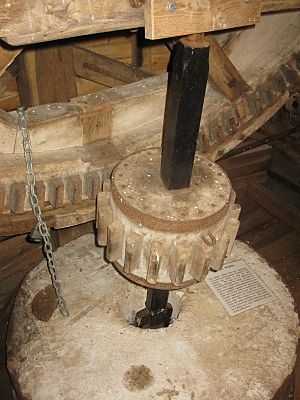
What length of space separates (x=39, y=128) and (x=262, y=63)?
1.82m

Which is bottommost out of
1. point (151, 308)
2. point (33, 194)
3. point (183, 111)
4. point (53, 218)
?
point (151, 308)

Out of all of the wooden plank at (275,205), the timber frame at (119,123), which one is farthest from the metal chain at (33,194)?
the wooden plank at (275,205)

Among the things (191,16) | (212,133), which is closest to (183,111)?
(191,16)

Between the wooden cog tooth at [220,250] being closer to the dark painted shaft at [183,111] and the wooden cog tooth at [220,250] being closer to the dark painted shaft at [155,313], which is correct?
the dark painted shaft at [183,111]

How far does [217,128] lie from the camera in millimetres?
3146

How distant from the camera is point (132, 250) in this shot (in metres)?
1.88

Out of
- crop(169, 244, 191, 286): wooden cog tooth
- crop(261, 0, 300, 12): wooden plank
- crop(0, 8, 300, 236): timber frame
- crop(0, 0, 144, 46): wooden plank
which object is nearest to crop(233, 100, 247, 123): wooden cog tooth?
crop(0, 8, 300, 236): timber frame

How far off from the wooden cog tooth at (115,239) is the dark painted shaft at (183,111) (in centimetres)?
28

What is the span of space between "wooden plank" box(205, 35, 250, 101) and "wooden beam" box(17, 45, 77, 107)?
4.80 feet

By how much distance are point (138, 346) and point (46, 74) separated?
8.20 ft

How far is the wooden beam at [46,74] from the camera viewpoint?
3.76 m

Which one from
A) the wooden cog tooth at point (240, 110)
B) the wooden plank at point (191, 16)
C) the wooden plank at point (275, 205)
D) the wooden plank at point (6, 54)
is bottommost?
the wooden plank at point (275, 205)

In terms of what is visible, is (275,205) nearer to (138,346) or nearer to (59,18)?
(138,346)

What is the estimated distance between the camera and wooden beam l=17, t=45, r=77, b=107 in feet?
12.3
